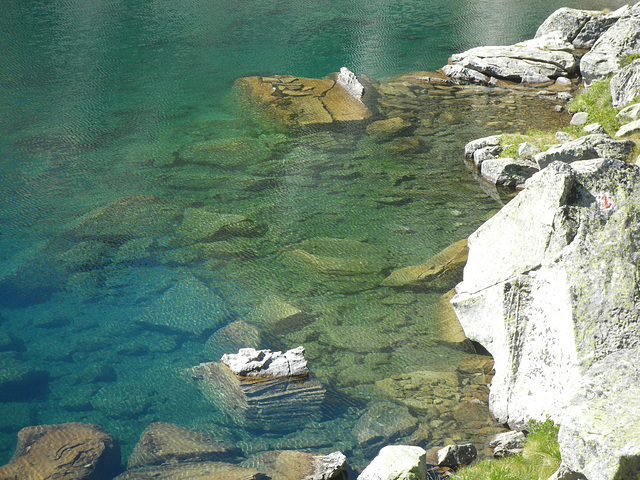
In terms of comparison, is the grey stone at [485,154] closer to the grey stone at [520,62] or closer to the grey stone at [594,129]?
the grey stone at [594,129]

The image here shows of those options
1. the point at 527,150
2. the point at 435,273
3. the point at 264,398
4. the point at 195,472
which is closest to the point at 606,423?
the point at 264,398

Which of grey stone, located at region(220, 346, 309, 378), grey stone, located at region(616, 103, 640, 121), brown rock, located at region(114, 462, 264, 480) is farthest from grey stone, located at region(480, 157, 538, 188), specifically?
brown rock, located at region(114, 462, 264, 480)

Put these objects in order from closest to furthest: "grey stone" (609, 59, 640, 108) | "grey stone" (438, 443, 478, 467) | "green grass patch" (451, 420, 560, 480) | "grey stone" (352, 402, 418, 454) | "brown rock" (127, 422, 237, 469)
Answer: "green grass patch" (451, 420, 560, 480)
"grey stone" (438, 443, 478, 467)
"brown rock" (127, 422, 237, 469)
"grey stone" (352, 402, 418, 454)
"grey stone" (609, 59, 640, 108)

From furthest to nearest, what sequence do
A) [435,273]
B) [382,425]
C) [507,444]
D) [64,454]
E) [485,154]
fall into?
[485,154]
[435,273]
[382,425]
[64,454]
[507,444]

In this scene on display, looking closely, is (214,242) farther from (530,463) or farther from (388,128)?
(388,128)

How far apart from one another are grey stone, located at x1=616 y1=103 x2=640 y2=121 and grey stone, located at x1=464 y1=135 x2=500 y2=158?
11.2 feet

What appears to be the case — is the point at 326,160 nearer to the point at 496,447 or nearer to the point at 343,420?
the point at 343,420

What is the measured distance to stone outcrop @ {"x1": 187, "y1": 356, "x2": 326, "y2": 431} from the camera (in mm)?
8031

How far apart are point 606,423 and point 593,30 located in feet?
85.7

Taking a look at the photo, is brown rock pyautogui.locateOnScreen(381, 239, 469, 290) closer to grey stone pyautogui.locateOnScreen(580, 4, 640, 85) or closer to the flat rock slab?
the flat rock slab

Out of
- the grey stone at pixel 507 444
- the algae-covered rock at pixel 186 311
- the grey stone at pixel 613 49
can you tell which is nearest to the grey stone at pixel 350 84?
the grey stone at pixel 613 49

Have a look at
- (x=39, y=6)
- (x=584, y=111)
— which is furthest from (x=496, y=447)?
(x=39, y=6)

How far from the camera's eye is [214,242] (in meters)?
12.7

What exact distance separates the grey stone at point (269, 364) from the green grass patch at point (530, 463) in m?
3.10
